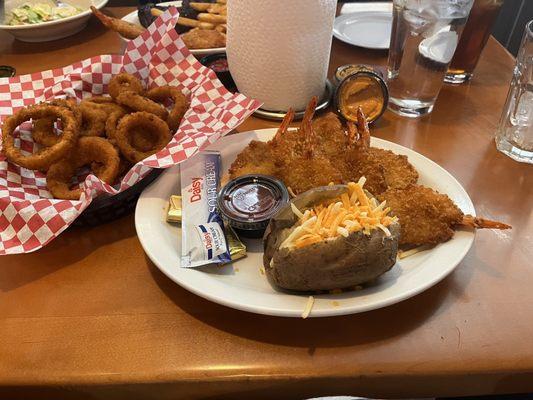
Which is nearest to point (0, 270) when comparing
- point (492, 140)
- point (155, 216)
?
point (155, 216)

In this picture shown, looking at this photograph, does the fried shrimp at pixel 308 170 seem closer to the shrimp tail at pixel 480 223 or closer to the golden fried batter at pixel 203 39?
the shrimp tail at pixel 480 223

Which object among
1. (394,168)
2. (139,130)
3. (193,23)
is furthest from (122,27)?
(394,168)

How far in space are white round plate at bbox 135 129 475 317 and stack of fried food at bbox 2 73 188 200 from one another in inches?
5.5

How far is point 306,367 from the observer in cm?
81

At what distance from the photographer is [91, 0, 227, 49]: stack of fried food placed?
1682 mm

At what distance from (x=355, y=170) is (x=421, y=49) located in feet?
1.84

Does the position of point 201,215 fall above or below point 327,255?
below

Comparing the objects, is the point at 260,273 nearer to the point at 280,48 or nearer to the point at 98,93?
the point at 280,48

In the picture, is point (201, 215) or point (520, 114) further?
point (520, 114)

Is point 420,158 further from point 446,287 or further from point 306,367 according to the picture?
point 306,367

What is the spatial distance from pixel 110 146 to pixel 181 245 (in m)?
0.36

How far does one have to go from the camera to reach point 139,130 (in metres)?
1.26

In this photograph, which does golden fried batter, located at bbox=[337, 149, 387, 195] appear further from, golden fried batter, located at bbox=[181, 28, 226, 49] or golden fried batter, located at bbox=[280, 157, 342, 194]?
golden fried batter, located at bbox=[181, 28, 226, 49]

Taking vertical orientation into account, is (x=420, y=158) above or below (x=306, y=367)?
above
